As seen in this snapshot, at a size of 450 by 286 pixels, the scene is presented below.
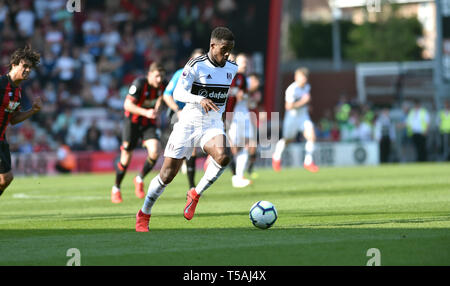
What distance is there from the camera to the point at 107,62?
28.6 metres

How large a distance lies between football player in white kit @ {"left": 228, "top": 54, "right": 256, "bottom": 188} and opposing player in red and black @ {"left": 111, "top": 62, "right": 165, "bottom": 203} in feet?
8.41

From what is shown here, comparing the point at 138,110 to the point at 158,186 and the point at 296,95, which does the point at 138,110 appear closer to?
the point at 158,186

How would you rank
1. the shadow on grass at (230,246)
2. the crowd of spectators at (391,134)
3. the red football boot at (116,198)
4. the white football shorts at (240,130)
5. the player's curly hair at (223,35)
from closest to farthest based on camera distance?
the shadow on grass at (230,246), the player's curly hair at (223,35), the red football boot at (116,198), the white football shorts at (240,130), the crowd of spectators at (391,134)

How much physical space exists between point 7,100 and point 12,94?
0.10 meters

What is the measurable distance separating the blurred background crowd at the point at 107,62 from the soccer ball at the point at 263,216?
1748cm

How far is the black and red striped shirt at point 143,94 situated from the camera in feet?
42.0

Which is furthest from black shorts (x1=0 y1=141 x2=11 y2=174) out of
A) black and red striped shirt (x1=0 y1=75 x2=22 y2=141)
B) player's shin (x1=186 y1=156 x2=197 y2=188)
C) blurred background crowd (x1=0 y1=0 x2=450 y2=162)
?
blurred background crowd (x1=0 y1=0 x2=450 y2=162)

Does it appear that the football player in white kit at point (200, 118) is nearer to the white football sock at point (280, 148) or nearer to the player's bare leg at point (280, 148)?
the player's bare leg at point (280, 148)

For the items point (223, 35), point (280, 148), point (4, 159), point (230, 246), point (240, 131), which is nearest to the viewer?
point (230, 246)

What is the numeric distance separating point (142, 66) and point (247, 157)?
1384 centimetres

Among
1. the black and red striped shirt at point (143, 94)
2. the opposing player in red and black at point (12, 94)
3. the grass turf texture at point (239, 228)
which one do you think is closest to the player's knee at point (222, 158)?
the grass turf texture at point (239, 228)

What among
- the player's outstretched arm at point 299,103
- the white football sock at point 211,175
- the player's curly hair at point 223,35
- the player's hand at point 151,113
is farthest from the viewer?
the player's outstretched arm at point 299,103

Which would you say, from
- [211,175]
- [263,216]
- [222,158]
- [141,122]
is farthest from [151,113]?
[263,216]

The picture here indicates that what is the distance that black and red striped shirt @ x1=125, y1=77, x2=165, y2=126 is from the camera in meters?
12.8
